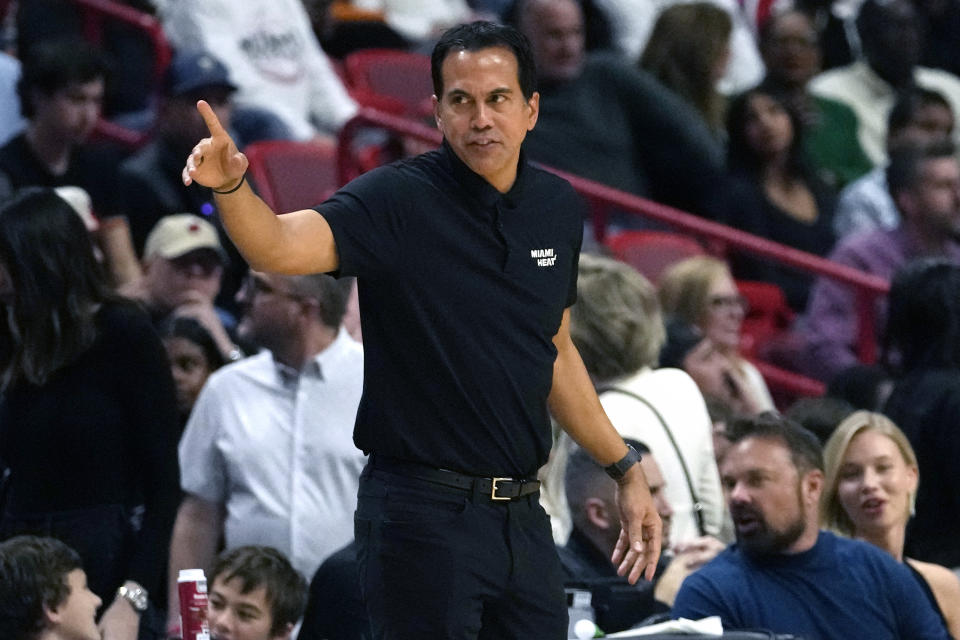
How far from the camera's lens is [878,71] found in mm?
10359

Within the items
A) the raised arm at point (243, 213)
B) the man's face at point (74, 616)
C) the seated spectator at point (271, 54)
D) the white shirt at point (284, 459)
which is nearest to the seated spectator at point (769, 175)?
the seated spectator at point (271, 54)

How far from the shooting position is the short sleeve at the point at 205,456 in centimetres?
538

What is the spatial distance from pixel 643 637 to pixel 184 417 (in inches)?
91.6

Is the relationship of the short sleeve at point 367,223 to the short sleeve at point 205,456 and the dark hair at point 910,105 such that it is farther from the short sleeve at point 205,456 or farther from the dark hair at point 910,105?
the dark hair at point 910,105

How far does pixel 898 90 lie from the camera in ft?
33.9

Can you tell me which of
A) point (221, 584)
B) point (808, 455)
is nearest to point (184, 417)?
point (221, 584)

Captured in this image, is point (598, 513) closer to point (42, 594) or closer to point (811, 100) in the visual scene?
point (42, 594)

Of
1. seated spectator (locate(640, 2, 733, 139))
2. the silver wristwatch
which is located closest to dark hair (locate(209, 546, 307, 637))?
the silver wristwatch

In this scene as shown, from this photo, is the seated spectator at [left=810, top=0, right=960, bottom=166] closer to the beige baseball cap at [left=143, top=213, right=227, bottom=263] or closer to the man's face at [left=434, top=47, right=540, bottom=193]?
the beige baseball cap at [left=143, top=213, right=227, bottom=263]

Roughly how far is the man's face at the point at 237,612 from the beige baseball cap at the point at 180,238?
77.9 inches

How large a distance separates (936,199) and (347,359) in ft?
11.5

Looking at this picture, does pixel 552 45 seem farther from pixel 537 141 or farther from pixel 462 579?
pixel 462 579

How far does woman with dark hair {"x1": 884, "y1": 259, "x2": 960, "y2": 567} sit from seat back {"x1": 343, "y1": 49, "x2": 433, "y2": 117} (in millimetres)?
3634

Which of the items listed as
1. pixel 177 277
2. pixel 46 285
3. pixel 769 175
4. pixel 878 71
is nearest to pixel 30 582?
pixel 46 285
